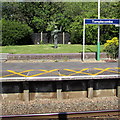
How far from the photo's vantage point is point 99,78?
7.24 metres

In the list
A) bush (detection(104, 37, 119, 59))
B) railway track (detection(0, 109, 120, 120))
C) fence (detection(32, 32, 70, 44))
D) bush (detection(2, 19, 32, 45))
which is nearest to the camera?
railway track (detection(0, 109, 120, 120))

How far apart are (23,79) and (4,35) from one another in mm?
16349

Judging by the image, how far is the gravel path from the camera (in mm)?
6250

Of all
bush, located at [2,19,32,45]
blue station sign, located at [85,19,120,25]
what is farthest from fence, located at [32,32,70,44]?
blue station sign, located at [85,19,120,25]

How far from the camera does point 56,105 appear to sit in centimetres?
665

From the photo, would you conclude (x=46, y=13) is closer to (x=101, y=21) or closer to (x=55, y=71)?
(x=101, y=21)

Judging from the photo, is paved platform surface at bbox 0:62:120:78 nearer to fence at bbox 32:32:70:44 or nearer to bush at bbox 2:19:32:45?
bush at bbox 2:19:32:45

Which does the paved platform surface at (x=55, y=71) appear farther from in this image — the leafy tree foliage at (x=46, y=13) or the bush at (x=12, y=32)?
the leafy tree foliage at (x=46, y=13)

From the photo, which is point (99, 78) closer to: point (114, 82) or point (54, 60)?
point (114, 82)

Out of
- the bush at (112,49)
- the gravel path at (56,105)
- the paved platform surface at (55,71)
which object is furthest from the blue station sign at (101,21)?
the gravel path at (56,105)

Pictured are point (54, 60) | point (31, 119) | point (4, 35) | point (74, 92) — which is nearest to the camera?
point (31, 119)

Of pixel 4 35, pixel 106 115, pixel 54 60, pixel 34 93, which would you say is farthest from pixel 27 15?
pixel 106 115

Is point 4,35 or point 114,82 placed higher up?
point 4,35

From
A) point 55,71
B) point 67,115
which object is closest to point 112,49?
point 55,71
